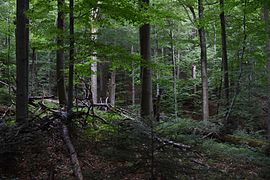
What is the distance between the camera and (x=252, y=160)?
8.95m

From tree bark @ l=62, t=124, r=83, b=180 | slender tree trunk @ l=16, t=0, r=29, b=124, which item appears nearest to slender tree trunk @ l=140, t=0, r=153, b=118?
tree bark @ l=62, t=124, r=83, b=180

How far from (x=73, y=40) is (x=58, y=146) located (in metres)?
2.64

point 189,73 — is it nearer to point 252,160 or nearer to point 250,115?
point 250,115

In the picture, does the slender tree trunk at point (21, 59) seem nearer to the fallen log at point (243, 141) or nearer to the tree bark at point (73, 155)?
the tree bark at point (73, 155)

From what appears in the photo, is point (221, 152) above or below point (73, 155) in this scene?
below

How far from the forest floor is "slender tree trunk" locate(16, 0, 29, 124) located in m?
0.57

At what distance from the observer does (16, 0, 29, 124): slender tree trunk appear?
6613 millimetres

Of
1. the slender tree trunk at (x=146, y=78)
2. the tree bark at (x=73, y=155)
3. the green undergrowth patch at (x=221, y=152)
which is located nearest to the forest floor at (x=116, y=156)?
the green undergrowth patch at (x=221, y=152)

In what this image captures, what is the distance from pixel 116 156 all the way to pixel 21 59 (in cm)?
302

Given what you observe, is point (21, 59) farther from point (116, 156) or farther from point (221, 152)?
point (221, 152)

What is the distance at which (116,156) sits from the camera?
5.78 metres

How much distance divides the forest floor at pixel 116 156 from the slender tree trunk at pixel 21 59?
0.57 m

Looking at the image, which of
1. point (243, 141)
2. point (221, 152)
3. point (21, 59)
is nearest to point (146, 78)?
point (221, 152)

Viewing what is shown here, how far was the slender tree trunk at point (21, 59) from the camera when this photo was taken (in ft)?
21.7
